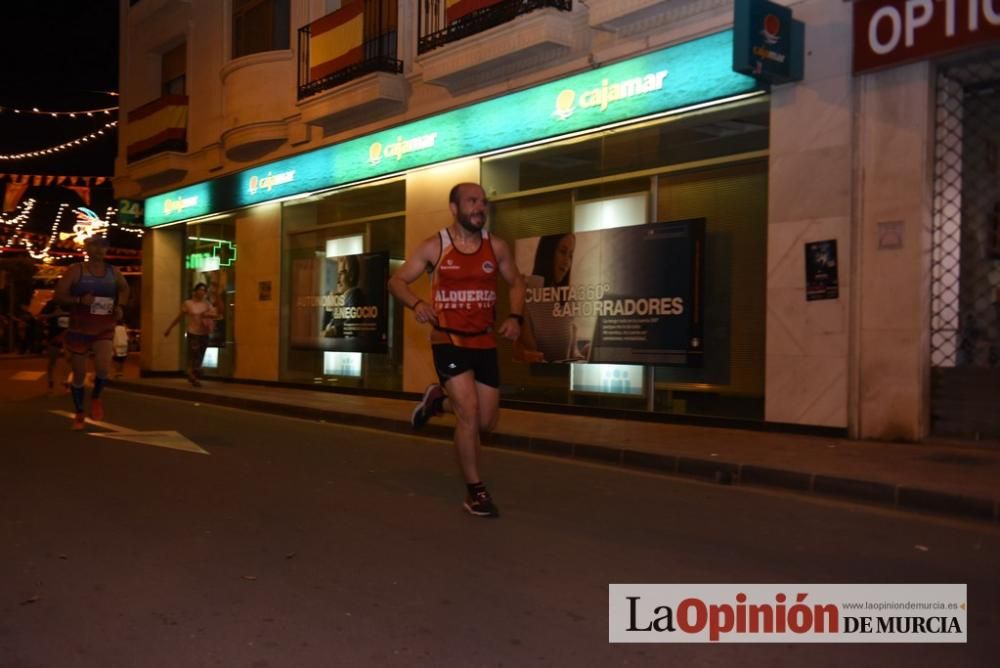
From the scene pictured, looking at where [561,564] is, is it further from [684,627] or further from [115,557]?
[115,557]

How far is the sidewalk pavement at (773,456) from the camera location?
6.26 m

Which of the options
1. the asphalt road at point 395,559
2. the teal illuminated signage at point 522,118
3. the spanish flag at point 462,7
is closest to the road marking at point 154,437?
the asphalt road at point 395,559

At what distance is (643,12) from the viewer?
10164 mm

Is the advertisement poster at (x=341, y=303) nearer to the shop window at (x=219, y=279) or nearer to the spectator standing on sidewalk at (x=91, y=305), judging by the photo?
the shop window at (x=219, y=279)

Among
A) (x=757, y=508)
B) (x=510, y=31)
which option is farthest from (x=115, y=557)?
(x=510, y=31)

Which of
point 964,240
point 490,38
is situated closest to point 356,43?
point 490,38

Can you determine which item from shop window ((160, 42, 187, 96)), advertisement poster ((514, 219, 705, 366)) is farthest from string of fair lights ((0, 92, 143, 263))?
advertisement poster ((514, 219, 705, 366))

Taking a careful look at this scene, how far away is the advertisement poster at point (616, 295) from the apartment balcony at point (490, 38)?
7.59 ft

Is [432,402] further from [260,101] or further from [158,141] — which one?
[158,141]

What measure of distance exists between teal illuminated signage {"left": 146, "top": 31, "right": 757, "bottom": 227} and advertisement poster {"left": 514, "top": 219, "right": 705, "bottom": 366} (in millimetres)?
1402

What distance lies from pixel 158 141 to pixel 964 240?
55.6 feet

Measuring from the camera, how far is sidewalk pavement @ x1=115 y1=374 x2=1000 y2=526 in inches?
247

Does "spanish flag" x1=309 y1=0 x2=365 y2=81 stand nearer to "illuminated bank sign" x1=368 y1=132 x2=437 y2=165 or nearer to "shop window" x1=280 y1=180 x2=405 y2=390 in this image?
"illuminated bank sign" x1=368 y1=132 x2=437 y2=165

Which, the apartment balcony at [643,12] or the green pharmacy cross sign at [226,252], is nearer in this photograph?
the apartment balcony at [643,12]
